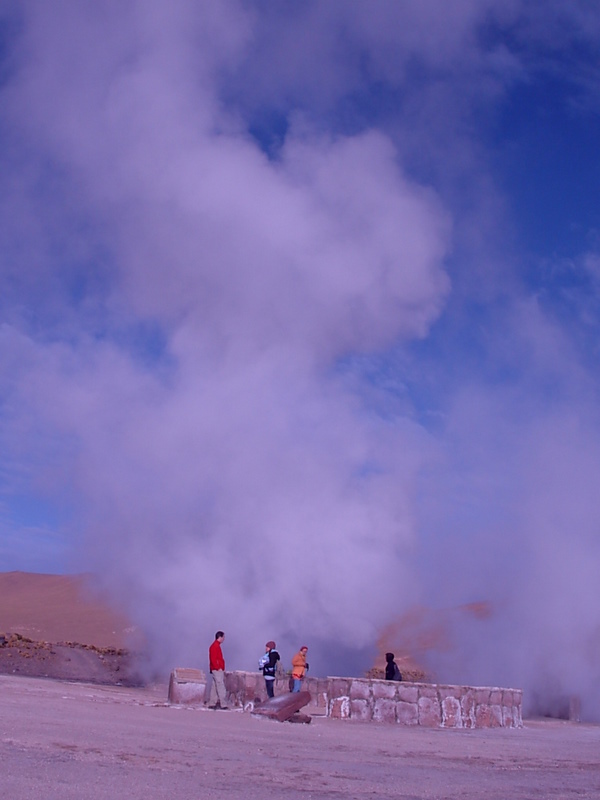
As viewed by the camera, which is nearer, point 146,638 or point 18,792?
point 18,792

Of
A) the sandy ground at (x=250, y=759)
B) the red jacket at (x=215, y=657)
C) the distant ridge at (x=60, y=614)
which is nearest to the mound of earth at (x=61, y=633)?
the distant ridge at (x=60, y=614)

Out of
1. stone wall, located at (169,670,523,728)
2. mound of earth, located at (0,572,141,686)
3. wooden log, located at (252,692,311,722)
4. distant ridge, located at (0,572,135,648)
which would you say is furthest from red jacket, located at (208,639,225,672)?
distant ridge, located at (0,572,135,648)

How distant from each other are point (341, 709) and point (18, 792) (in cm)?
964

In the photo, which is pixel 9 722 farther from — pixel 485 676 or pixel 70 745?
pixel 485 676

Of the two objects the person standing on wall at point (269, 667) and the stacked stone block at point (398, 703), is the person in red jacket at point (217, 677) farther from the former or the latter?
the stacked stone block at point (398, 703)

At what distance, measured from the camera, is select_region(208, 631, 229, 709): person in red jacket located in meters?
13.8

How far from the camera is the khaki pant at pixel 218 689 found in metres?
13.8

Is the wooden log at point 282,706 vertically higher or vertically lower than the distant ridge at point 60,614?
lower

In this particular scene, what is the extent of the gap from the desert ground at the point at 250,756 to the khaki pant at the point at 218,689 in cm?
33

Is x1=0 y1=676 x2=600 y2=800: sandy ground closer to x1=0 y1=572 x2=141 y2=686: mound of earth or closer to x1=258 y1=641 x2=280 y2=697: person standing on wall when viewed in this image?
x1=258 y1=641 x2=280 y2=697: person standing on wall

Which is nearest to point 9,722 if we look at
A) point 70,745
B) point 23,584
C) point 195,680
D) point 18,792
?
point 70,745

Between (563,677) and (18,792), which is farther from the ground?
(563,677)

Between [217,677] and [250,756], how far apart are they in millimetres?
6095

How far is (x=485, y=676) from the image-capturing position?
26.1 meters
